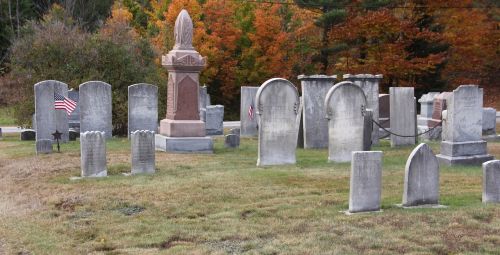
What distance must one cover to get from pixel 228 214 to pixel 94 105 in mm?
10264

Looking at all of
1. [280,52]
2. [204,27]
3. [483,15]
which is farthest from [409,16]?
[204,27]

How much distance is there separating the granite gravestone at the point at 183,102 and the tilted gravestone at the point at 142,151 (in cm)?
326

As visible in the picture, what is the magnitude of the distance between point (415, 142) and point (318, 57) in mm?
19682

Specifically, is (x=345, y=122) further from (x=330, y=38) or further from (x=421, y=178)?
(x=330, y=38)

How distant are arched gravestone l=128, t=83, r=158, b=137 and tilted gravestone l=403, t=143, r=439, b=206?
34.7 feet

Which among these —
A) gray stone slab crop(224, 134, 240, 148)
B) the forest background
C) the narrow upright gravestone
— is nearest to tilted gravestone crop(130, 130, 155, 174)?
gray stone slab crop(224, 134, 240, 148)

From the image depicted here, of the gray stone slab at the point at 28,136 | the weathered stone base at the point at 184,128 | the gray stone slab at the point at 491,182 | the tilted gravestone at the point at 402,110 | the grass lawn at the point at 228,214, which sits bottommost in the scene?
the grass lawn at the point at 228,214

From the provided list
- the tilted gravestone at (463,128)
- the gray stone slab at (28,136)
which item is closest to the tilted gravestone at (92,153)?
the tilted gravestone at (463,128)

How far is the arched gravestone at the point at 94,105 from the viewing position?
17.4m

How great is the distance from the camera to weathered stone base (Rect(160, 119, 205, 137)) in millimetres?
15117

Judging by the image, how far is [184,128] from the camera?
15148mm

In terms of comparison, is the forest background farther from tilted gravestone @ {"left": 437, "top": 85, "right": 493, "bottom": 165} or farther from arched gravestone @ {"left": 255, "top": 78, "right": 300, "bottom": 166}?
tilted gravestone @ {"left": 437, "top": 85, "right": 493, "bottom": 165}

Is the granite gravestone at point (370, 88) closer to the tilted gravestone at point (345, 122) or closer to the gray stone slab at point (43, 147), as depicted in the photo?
the tilted gravestone at point (345, 122)

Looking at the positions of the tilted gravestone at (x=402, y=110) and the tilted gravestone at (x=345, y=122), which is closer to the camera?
the tilted gravestone at (x=345, y=122)
